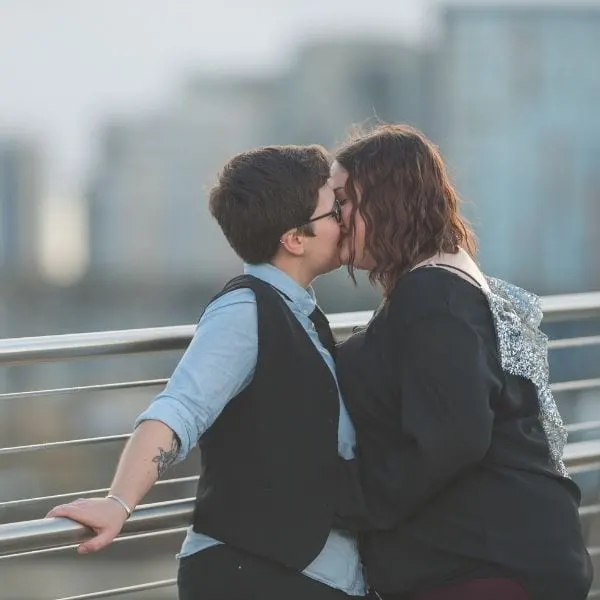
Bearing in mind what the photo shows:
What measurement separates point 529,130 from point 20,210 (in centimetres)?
2308

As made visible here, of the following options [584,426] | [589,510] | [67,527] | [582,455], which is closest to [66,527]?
[67,527]

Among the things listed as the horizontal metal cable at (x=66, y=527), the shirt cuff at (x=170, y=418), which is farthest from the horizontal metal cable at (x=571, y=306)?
the shirt cuff at (x=170, y=418)

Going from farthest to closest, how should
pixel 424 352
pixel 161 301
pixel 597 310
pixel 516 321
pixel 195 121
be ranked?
pixel 195 121, pixel 161 301, pixel 597 310, pixel 516 321, pixel 424 352

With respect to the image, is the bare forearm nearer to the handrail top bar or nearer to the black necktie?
the black necktie

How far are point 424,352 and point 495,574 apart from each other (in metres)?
0.40

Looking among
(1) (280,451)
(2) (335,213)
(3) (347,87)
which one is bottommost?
(3) (347,87)

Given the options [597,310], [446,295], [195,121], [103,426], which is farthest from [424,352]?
[195,121]

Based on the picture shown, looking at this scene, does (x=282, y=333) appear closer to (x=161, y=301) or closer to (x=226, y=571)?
(x=226, y=571)

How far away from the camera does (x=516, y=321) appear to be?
204 cm

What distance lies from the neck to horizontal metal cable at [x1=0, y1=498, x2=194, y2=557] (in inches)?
20.6

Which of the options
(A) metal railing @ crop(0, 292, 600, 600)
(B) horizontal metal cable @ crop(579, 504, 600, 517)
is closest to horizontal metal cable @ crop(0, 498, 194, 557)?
(A) metal railing @ crop(0, 292, 600, 600)

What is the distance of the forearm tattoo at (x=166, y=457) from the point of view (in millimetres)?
1889

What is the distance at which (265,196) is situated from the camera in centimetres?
203

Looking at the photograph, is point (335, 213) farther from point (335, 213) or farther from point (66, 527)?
point (66, 527)
